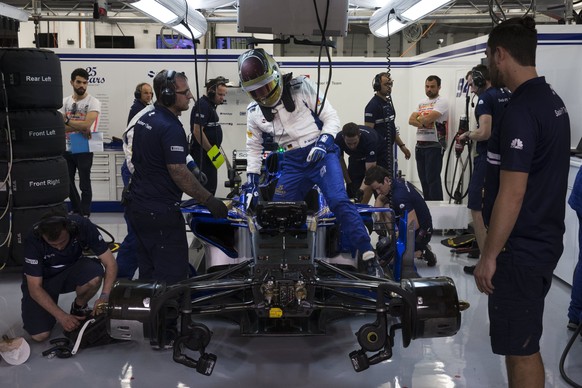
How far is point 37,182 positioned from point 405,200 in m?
3.30

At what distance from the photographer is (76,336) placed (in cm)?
476

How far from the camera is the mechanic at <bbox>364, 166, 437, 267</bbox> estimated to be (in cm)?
636

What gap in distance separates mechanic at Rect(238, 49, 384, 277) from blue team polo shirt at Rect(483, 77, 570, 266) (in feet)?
6.03

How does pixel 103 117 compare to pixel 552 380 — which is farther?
pixel 103 117

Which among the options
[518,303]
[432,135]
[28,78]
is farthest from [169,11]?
[432,135]

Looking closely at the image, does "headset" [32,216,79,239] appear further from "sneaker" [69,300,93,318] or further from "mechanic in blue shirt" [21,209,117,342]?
"sneaker" [69,300,93,318]

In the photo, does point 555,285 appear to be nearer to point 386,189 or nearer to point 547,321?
point 547,321

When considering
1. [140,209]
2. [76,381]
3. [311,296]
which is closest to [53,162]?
[140,209]

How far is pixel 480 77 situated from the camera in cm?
718

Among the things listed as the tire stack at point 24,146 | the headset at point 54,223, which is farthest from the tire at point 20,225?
the headset at point 54,223

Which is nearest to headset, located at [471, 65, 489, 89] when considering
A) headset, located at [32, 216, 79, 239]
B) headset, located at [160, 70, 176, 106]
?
headset, located at [160, 70, 176, 106]

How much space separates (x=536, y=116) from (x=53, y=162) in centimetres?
480

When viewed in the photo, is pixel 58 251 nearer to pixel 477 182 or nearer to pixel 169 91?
pixel 169 91

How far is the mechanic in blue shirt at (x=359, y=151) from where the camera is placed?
7.78 metres
